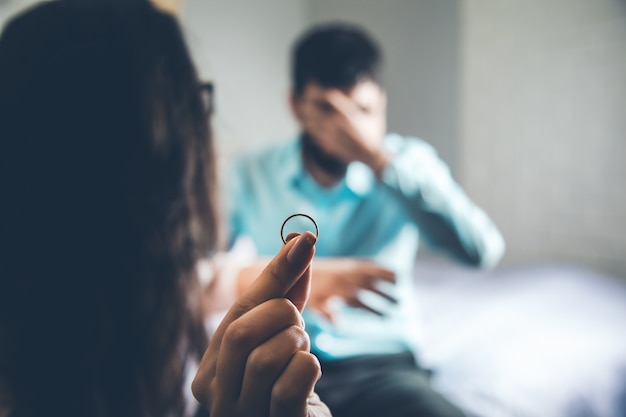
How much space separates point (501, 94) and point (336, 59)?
685 millimetres

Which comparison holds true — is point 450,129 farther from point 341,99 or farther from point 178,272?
point 178,272

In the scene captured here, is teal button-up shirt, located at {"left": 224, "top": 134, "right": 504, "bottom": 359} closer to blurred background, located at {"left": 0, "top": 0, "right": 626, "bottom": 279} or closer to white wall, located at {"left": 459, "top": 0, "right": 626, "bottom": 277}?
blurred background, located at {"left": 0, "top": 0, "right": 626, "bottom": 279}

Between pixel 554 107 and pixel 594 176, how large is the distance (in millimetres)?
202

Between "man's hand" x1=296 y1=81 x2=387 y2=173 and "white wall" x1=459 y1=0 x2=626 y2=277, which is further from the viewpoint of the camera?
"white wall" x1=459 y1=0 x2=626 y2=277

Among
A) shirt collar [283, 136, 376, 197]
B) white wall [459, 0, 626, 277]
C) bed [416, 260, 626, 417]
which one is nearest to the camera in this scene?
bed [416, 260, 626, 417]

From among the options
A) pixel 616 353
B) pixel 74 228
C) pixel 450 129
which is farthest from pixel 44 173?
pixel 450 129

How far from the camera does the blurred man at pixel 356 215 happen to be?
49 centimetres

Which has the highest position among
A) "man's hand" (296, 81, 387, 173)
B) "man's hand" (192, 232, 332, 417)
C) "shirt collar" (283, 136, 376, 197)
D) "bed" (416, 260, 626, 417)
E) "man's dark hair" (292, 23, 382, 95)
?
"man's dark hair" (292, 23, 382, 95)

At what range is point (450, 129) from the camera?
1.45 metres

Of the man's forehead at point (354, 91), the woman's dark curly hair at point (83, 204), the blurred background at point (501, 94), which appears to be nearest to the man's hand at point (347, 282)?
the woman's dark curly hair at point (83, 204)

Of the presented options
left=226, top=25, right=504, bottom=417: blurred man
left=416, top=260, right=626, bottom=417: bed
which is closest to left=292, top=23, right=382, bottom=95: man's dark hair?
left=226, top=25, right=504, bottom=417: blurred man

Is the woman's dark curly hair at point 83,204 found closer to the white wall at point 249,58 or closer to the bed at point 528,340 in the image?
the bed at point 528,340

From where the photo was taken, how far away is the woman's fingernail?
0.19 meters

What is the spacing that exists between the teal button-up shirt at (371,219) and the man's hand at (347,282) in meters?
0.10
